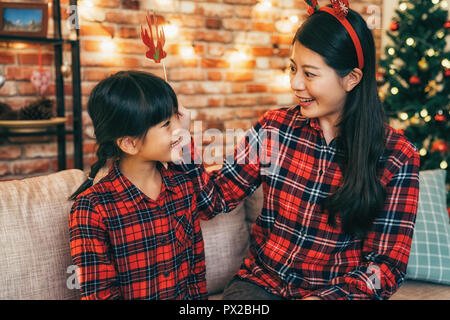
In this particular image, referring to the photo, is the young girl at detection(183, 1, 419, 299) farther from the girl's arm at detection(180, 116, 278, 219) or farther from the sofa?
the sofa

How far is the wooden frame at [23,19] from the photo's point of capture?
203 centimetres

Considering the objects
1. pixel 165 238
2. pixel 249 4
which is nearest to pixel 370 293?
pixel 165 238

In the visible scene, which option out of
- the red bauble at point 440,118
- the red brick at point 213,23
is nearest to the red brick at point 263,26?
the red brick at point 213,23

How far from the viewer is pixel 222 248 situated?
161 cm

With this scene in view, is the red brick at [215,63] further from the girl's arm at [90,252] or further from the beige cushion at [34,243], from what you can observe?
the girl's arm at [90,252]

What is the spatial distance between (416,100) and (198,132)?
Answer: 1.43 meters

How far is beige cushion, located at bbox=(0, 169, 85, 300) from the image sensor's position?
1.20m

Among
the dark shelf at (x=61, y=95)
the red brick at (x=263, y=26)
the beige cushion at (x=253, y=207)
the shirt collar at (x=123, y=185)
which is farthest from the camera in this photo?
the red brick at (x=263, y=26)

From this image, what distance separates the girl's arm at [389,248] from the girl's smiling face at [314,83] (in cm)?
26

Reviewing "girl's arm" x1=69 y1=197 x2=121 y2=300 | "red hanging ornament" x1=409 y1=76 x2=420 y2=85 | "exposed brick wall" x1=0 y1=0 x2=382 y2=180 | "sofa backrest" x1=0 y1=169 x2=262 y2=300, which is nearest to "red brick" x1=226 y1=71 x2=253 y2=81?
"exposed brick wall" x1=0 y1=0 x2=382 y2=180

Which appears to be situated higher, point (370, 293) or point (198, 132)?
point (198, 132)
